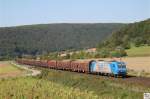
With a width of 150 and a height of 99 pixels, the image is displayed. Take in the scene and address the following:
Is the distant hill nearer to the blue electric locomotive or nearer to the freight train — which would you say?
the freight train

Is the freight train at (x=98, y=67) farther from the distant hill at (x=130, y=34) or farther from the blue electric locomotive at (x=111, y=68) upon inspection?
the distant hill at (x=130, y=34)

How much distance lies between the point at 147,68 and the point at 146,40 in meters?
72.1

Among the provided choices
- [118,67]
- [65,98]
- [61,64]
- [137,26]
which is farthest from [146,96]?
[137,26]

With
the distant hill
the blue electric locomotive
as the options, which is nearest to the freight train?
the blue electric locomotive

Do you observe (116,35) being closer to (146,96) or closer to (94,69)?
(94,69)

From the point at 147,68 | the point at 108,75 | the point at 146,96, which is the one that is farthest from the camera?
the point at 147,68

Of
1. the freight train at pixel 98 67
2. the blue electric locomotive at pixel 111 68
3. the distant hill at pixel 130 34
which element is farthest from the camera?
the distant hill at pixel 130 34

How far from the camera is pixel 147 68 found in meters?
68.9

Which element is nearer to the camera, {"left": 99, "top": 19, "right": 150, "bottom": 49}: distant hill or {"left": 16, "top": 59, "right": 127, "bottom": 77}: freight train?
{"left": 16, "top": 59, "right": 127, "bottom": 77}: freight train

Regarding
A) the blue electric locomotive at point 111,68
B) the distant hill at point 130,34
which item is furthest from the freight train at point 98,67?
the distant hill at point 130,34

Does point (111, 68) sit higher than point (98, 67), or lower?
higher

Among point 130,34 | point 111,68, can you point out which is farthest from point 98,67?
point 130,34

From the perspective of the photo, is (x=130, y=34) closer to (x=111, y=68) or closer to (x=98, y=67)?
(x=98, y=67)

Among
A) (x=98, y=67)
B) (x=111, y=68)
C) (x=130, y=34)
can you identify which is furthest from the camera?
(x=130, y=34)
